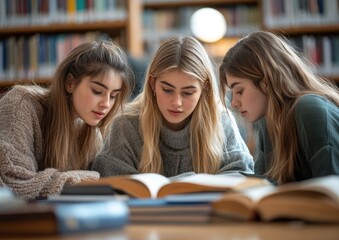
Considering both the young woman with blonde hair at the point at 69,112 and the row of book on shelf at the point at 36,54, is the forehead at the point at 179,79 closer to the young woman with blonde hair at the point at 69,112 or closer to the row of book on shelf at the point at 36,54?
the young woman with blonde hair at the point at 69,112

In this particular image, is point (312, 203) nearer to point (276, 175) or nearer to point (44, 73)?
point (276, 175)

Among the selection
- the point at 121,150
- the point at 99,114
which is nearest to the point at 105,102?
the point at 99,114

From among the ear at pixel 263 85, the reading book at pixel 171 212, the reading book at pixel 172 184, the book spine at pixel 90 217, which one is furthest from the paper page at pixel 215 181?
the ear at pixel 263 85

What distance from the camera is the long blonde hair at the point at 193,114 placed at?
1884 mm

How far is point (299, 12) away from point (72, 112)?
2.11 m

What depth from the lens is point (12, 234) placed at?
81 centimetres

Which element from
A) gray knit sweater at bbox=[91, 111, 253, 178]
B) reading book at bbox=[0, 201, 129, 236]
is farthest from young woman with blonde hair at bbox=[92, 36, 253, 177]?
reading book at bbox=[0, 201, 129, 236]

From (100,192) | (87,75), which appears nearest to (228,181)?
(100,192)

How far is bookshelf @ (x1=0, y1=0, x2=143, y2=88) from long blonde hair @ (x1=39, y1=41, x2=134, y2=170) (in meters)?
1.75

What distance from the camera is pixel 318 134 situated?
4.59 ft

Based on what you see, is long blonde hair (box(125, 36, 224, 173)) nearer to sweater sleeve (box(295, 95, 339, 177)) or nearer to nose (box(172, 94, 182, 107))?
nose (box(172, 94, 182, 107))

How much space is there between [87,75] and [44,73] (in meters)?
1.94

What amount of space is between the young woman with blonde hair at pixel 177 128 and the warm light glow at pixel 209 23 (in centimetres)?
181

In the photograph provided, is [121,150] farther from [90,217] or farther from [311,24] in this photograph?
[311,24]
